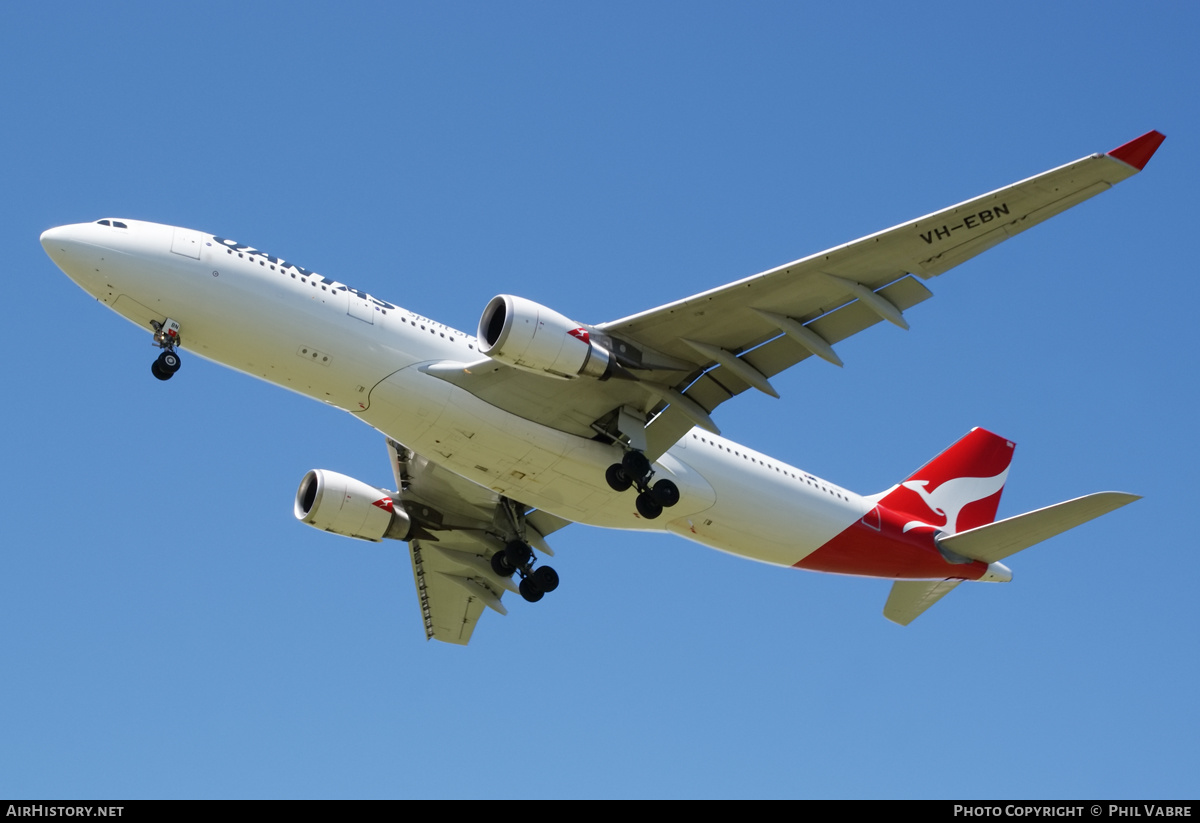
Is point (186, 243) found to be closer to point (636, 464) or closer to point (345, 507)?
point (345, 507)

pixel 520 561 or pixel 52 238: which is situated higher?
pixel 52 238

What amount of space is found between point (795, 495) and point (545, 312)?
844 centimetres

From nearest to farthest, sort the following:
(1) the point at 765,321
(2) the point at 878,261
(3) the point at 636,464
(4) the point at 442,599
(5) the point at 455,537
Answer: (2) the point at 878,261, (1) the point at 765,321, (3) the point at 636,464, (5) the point at 455,537, (4) the point at 442,599

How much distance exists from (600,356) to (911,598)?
1324 centimetres

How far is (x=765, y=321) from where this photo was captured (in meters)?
24.2

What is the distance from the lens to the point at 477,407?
82.6 feet

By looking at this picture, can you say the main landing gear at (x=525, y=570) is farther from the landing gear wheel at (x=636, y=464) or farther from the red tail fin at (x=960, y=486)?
the red tail fin at (x=960, y=486)

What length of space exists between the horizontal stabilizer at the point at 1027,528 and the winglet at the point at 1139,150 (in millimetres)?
7850

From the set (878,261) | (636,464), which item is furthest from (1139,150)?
(636,464)

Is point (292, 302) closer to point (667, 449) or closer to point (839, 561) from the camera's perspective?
point (667, 449)
